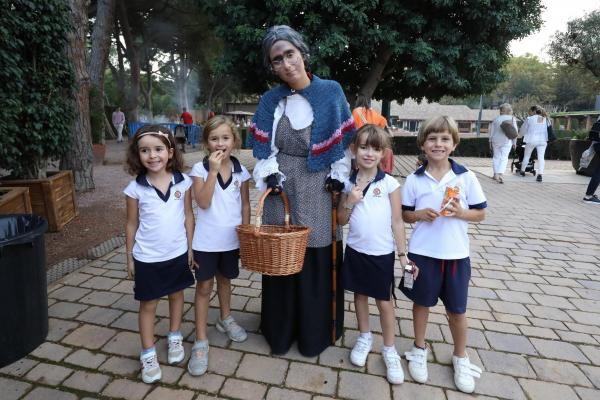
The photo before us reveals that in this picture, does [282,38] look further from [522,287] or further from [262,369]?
[522,287]

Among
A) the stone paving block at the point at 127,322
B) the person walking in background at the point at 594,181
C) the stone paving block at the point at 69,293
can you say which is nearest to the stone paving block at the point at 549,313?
the stone paving block at the point at 127,322

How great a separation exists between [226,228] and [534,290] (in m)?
2.95

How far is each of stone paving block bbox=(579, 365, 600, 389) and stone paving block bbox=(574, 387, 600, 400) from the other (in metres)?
0.07

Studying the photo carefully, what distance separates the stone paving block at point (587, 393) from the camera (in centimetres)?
215

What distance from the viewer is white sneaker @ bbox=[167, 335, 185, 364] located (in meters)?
2.38

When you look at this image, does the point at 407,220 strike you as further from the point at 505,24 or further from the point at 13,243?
the point at 505,24

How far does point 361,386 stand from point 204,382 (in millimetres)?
914

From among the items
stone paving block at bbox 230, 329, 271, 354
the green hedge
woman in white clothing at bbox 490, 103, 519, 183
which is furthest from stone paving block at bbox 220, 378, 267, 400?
the green hedge

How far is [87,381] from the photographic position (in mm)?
2223

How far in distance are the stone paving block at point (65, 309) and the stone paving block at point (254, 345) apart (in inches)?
53.1

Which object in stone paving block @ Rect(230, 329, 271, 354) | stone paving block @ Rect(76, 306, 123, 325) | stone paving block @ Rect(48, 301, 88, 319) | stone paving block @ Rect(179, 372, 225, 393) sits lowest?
stone paving block @ Rect(179, 372, 225, 393)

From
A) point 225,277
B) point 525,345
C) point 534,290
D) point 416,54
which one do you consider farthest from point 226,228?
point 416,54

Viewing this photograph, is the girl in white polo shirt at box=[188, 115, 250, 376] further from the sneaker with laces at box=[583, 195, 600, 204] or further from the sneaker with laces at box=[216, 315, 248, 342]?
the sneaker with laces at box=[583, 195, 600, 204]

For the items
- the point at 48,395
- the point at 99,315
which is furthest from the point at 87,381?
the point at 99,315
